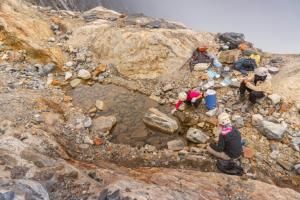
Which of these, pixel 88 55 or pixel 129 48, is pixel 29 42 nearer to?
pixel 88 55

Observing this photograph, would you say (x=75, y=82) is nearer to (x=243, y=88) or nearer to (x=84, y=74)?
(x=84, y=74)

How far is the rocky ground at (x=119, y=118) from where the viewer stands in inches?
251

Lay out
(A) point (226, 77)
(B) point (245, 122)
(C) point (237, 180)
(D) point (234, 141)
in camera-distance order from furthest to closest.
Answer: (A) point (226, 77) → (B) point (245, 122) → (D) point (234, 141) → (C) point (237, 180)

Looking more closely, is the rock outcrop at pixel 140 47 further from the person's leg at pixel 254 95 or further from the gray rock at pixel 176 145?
the gray rock at pixel 176 145

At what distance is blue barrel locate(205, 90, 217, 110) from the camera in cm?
1014

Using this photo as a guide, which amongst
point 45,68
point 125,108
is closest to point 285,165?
point 125,108

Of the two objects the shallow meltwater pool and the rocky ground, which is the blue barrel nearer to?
the rocky ground

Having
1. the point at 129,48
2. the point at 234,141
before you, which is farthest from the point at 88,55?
the point at 234,141

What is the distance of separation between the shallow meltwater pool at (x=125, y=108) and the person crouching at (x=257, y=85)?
7.33 ft

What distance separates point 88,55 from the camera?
40.8ft

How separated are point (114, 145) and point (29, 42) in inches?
215

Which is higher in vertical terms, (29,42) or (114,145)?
(29,42)

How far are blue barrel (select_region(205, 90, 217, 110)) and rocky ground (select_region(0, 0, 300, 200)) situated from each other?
0.26m

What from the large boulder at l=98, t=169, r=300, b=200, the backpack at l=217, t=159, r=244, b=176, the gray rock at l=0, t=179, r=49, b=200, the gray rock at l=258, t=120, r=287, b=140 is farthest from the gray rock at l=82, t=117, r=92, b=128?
the gray rock at l=258, t=120, r=287, b=140
